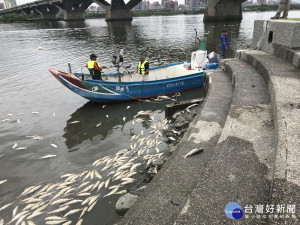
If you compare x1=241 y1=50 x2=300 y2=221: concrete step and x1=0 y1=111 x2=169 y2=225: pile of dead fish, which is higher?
x1=241 y1=50 x2=300 y2=221: concrete step

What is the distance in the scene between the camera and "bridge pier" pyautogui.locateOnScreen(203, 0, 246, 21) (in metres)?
63.9

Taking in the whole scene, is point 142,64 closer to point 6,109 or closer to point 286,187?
point 6,109

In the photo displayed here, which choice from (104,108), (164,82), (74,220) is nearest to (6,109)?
(104,108)

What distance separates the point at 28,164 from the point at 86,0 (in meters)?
103

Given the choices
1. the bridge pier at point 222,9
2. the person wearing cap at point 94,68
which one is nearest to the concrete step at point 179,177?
the person wearing cap at point 94,68

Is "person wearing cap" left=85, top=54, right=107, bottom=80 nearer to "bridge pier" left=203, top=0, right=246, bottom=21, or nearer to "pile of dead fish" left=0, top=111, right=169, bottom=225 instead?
"pile of dead fish" left=0, top=111, right=169, bottom=225

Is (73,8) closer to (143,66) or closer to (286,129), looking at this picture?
(143,66)

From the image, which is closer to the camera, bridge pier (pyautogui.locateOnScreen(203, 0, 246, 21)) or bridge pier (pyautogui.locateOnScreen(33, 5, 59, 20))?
bridge pier (pyautogui.locateOnScreen(203, 0, 246, 21))

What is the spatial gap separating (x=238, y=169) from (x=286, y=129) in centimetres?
131

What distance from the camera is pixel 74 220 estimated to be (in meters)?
5.88

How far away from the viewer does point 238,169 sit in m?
4.46

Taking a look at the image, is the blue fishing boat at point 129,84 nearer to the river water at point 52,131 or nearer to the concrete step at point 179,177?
the river water at point 52,131

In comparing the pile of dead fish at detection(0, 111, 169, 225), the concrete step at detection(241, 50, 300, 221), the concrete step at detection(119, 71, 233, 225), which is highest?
the concrete step at detection(241, 50, 300, 221)

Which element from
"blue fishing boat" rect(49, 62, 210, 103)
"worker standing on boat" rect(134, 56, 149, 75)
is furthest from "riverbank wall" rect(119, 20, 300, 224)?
"worker standing on boat" rect(134, 56, 149, 75)
